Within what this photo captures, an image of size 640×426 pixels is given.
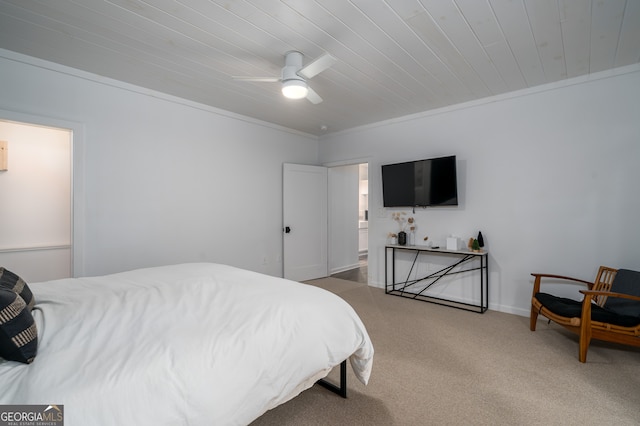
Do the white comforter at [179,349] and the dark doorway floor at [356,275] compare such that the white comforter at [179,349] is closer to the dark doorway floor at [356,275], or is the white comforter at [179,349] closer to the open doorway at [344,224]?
the dark doorway floor at [356,275]

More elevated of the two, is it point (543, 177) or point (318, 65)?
point (318, 65)

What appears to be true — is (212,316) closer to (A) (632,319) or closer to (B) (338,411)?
(B) (338,411)

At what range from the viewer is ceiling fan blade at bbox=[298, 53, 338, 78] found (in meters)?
2.16

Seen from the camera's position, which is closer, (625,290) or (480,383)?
(480,383)

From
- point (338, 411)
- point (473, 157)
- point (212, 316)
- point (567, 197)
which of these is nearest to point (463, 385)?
point (338, 411)

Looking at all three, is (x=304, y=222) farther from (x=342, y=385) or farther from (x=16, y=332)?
(x=16, y=332)

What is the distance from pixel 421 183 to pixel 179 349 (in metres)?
3.63

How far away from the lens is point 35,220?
12.4 feet

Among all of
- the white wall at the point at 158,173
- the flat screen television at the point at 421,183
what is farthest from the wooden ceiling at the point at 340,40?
the flat screen television at the point at 421,183

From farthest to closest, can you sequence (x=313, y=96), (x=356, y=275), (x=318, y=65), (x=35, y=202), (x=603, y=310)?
(x=356, y=275)
(x=35, y=202)
(x=313, y=96)
(x=603, y=310)
(x=318, y=65)

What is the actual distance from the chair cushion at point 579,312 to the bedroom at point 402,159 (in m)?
0.68

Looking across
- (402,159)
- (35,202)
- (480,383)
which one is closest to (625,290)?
(480,383)

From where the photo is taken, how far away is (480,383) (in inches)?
82.7

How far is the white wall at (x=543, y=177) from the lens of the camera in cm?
294
